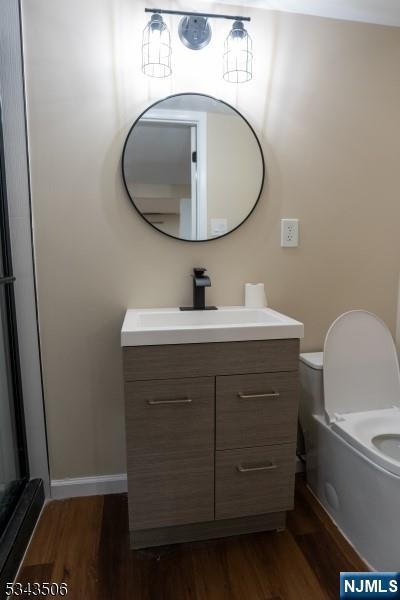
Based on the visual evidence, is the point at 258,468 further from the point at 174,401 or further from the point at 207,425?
the point at 174,401

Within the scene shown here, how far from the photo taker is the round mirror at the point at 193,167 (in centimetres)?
156

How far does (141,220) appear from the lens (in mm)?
1609

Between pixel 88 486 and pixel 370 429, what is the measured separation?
1319 mm

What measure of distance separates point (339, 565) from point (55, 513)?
1.21 metres

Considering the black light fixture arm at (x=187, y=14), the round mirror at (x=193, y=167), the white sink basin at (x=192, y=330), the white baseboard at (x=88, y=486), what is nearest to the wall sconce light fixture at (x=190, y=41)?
the black light fixture arm at (x=187, y=14)

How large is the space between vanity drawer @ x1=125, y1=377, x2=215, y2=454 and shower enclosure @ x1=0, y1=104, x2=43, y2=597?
1.88 feet

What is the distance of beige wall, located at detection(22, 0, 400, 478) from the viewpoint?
1495mm

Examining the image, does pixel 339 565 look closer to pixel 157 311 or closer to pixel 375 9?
pixel 157 311

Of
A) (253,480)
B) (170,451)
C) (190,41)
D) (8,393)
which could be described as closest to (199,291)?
(170,451)

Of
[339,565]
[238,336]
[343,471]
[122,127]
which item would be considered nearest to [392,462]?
[343,471]

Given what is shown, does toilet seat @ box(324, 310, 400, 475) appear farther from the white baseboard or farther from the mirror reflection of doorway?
the white baseboard

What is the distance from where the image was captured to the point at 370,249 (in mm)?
1833

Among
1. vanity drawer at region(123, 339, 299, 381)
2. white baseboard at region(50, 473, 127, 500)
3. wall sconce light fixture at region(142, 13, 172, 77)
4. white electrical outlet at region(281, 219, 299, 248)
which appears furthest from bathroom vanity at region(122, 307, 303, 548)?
wall sconce light fixture at region(142, 13, 172, 77)

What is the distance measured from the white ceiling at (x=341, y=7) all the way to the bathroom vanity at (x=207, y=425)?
1392 millimetres
